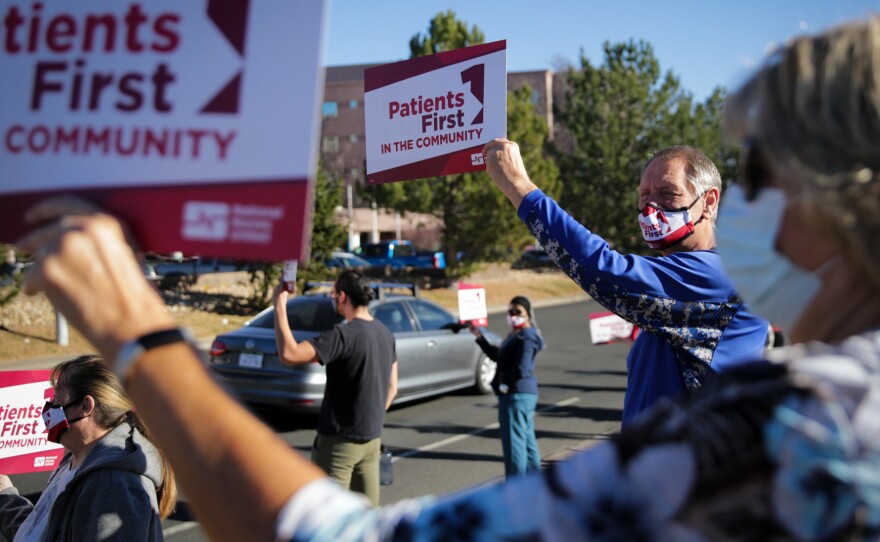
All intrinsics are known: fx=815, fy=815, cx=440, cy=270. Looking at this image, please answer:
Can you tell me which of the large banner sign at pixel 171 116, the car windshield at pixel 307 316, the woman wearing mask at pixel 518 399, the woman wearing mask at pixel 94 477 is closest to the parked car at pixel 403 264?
the car windshield at pixel 307 316

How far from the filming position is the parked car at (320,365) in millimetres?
9781

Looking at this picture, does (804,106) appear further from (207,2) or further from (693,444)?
(207,2)

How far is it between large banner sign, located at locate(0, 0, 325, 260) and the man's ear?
207cm

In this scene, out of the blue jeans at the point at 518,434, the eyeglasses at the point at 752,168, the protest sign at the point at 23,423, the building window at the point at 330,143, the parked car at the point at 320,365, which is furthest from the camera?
the building window at the point at 330,143

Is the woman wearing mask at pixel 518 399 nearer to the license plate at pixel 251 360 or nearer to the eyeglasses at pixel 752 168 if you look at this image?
the license plate at pixel 251 360

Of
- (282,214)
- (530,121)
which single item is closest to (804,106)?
(282,214)

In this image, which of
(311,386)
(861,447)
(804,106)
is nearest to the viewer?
(861,447)

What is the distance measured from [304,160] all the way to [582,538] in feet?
2.14

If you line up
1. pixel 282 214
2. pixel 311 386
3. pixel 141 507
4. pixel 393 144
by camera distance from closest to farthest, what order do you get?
pixel 282 214
pixel 141 507
pixel 393 144
pixel 311 386

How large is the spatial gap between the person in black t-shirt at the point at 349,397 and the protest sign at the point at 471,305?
6.22 feet

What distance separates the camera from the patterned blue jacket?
2510 millimetres

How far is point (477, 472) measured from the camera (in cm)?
802

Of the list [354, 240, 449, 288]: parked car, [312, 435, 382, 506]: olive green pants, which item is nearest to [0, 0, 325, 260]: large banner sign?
[312, 435, 382, 506]: olive green pants

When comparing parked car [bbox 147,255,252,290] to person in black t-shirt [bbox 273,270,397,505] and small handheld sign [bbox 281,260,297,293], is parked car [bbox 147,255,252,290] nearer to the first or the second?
person in black t-shirt [bbox 273,270,397,505]
